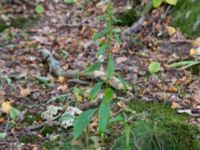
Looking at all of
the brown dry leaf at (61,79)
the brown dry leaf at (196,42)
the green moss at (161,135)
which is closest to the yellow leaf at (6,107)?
the brown dry leaf at (61,79)

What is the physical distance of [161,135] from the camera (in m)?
2.91

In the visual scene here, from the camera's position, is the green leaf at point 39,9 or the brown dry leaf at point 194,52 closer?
the brown dry leaf at point 194,52

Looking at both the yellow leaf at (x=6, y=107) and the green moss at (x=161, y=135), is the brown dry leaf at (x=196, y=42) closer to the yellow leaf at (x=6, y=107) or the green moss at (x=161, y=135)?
the green moss at (x=161, y=135)

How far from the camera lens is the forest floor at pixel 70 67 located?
356 cm

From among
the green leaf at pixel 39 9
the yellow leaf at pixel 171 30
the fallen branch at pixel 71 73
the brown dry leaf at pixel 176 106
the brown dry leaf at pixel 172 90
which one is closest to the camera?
the brown dry leaf at pixel 176 106

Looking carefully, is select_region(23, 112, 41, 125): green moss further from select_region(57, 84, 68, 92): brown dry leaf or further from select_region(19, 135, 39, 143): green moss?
select_region(57, 84, 68, 92): brown dry leaf

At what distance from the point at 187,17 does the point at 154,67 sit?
3.61 ft

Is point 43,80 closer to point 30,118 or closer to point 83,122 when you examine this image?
point 30,118

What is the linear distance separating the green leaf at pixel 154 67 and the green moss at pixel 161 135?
960mm

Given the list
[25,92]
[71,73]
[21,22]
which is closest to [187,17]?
[71,73]

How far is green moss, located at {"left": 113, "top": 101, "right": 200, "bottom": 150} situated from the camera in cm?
287

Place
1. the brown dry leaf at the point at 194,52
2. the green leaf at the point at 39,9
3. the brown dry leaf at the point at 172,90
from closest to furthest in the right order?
1. the brown dry leaf at the point at 172,90
2. the brown dry leaf at the point at 194,52
3. the green leaf at the point at 39,9

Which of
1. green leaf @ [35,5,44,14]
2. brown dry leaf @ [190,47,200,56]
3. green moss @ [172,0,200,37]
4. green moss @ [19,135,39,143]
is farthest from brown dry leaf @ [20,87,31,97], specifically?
green leaf @ [35,5,44,14]

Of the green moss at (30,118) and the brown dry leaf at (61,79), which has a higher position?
A: the brown dry leaf at (61,79)
